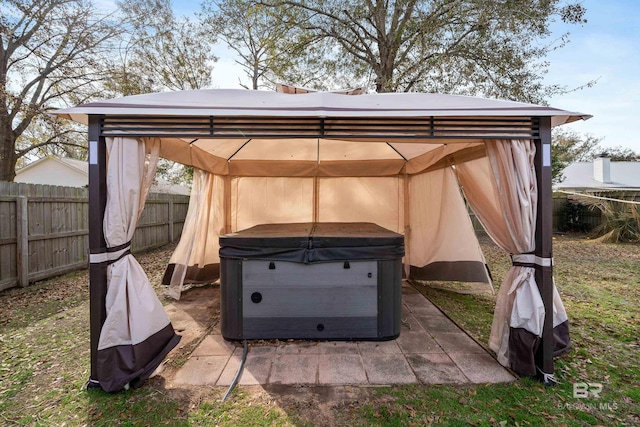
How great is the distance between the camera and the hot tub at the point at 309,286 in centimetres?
294

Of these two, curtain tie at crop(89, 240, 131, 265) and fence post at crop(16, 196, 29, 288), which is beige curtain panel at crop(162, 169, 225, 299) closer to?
curtain tie at crop(89, 240, 131, 265)

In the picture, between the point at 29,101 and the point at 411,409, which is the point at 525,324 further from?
the point at 29,101

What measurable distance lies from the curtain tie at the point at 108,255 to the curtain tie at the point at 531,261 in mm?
3032

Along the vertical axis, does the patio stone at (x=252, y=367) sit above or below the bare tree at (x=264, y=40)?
below

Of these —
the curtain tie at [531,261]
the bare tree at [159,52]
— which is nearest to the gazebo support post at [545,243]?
the curtain tie at [531,261]

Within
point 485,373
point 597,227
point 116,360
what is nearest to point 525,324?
point 485,373

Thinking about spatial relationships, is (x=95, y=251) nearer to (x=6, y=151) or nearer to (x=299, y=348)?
(x=299, y=348)

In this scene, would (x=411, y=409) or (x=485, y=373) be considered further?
(x=485, y=373)

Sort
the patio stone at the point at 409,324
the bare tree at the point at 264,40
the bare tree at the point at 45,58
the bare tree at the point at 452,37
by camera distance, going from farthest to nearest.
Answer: the bare tree at the point at 264,40 < the bare tree at the point at 45,58 < the bare tree at the point at 452,37 < the patio stone at the point at 409,324

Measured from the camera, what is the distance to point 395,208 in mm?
5285

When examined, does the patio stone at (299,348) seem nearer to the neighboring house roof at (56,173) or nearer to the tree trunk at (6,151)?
the tree trunk at (6,151)

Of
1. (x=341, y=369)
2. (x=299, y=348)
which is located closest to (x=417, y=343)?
(x=341, y=369)

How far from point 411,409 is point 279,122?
2.21 meters

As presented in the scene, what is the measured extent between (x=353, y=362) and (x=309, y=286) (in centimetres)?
74
